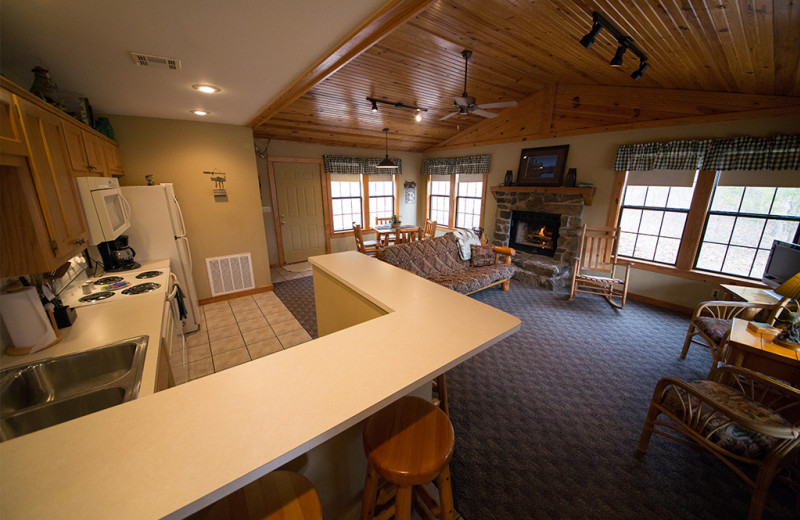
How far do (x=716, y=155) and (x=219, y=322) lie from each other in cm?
601

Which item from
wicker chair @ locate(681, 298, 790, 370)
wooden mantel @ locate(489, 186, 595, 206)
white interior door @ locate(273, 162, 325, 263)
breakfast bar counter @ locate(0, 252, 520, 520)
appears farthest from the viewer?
white interior door @ locate(273, 162, 325, 263)

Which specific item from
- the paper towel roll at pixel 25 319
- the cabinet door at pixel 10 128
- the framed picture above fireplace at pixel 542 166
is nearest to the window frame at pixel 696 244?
the framed picture above fireplace at pixel 542 166

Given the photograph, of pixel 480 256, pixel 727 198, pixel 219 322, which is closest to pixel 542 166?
pixel 480 256

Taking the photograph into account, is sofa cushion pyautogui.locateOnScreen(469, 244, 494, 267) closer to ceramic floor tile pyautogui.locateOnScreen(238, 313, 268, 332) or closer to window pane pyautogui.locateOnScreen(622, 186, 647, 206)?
window pane pyautogui.locateOnScreen(622, 186, 647, 206)

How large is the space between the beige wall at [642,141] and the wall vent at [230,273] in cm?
479

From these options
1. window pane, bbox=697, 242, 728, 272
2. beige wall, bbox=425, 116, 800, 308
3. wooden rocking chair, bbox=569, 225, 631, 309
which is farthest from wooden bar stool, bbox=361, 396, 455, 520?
window pane, bbox=697, 242, 728, 272

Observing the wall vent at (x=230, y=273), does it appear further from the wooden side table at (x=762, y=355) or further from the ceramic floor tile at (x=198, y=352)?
the wooden side table at (x=762, y=355)

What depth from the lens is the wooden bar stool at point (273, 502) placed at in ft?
2.72

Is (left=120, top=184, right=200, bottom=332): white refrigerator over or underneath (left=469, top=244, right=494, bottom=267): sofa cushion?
over

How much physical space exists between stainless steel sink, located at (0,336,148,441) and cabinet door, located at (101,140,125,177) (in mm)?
1817

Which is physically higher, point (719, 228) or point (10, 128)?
point (10, 128)

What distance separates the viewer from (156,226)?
279 cm

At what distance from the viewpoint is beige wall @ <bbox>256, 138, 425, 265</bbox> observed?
5145 mm

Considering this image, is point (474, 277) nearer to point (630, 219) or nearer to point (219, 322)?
point (630, 219)
